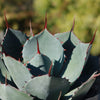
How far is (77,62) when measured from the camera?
34.8 inches

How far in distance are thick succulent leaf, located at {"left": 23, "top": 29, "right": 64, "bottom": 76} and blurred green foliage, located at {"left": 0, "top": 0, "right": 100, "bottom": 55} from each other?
4.21 feet

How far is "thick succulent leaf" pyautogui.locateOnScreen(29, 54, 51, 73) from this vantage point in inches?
31.9

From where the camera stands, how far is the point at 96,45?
112 inches

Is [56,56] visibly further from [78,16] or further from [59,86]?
[78,16]

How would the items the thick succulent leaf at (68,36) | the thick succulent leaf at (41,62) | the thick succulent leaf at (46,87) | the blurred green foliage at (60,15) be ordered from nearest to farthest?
the thick succulent leaf at (46,87), the thick succulent leaf at (41,62), the thick succulent leaf at (68,36), the blurred green foliage at (60,15)

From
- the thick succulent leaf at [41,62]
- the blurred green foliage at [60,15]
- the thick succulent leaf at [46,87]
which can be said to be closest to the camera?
the thick succulent leaf at [46,87]

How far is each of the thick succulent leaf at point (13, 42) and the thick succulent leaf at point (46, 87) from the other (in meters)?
0.24

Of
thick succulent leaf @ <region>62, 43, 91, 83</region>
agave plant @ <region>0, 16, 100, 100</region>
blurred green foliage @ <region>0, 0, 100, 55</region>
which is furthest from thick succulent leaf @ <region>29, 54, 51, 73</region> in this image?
blurred green foliage @ <region>0, 0, 100, 55</region>

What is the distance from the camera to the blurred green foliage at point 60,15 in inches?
112

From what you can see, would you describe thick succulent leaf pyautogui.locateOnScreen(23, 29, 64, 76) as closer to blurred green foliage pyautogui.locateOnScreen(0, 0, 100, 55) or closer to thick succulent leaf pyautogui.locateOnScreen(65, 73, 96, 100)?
thick succulent leaf pyautogui.locateOnScreen(65, 73, 96, 100)

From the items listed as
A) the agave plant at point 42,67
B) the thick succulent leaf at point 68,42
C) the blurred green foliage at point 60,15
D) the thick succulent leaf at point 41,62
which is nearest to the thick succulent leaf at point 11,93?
the agave plant at point 42,67

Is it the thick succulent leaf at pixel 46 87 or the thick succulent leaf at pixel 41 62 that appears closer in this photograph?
the thick succulent leaf at pixel 46 87

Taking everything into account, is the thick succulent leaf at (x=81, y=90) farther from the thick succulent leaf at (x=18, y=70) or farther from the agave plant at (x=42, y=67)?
the thick succulent leaf at (x=18, y=70)

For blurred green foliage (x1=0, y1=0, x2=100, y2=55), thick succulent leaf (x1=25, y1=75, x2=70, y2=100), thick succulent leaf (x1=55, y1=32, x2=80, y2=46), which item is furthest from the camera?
blurred green foliage (x1=0, y1=0, x2=100, y2=55)
